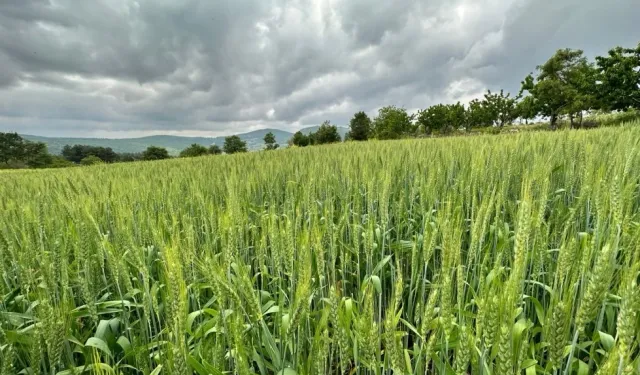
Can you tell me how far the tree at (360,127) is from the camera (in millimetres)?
61709

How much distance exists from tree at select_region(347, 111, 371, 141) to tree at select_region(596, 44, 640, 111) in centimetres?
3898

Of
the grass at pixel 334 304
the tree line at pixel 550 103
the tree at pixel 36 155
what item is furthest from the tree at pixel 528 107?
the tree at pixel 36 155

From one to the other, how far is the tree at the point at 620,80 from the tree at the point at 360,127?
128 ft

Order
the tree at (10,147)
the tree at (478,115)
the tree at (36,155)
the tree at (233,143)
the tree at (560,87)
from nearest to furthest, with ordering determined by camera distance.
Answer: the tree at (560,87), the tree at (478,115), the tree at (36,155), the tree at (10,147), the tree at (233,143)

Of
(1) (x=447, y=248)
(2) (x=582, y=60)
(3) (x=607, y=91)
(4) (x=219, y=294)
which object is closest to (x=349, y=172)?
A: (1) (x=447, y=248)

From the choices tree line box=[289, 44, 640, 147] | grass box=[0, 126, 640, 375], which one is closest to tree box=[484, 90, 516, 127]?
tree line box=[289, 44, 640, 147]

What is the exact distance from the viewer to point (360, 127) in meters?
62.4

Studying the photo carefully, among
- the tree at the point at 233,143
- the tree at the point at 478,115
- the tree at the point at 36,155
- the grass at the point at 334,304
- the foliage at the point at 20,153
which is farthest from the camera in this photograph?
the tree at the point at 233,143

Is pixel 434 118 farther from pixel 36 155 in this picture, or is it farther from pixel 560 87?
pixel 36 155

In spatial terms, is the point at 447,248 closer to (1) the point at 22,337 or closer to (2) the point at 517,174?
(1) the point at 22,337

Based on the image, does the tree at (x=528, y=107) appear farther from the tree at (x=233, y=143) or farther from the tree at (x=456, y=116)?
the tree at (x=233, y=143)

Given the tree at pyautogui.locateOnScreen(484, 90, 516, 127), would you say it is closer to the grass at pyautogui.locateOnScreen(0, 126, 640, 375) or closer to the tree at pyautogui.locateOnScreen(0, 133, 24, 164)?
the grass at pyautogui.locateOnScreen(0, 126, 640, 375)

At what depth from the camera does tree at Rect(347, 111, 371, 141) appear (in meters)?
61.7

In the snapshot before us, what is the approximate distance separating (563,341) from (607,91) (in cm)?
3415
